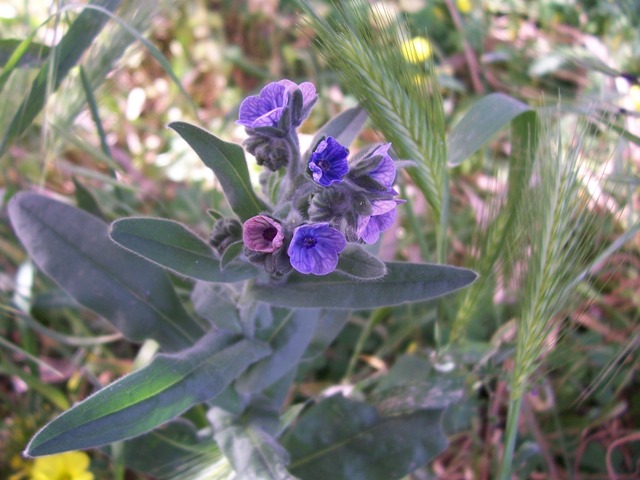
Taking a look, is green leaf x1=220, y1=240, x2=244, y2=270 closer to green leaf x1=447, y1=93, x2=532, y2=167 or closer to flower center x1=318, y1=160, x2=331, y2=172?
flower center x1=318, y1=160, x2=331, y2=172

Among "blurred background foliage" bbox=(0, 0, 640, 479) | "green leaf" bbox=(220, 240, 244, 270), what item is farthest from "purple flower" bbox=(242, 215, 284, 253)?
"blurred background foliage" bbox=(0, 0, 640, 479)

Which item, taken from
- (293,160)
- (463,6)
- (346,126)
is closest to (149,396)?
(293,160)

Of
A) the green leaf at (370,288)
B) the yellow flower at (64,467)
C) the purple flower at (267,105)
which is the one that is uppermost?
the purple flower at (267,105)

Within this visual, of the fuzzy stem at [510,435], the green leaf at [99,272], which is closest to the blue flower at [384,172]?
the fuzzy stem at [510,435]

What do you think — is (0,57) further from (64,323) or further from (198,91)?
(198,91)

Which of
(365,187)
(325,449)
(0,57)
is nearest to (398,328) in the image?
(325,449)

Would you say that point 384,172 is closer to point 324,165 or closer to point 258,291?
point 324,165

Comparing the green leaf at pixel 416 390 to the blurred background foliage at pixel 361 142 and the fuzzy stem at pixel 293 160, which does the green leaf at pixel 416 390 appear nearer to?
the blurred background foliage at pixel 361 142
